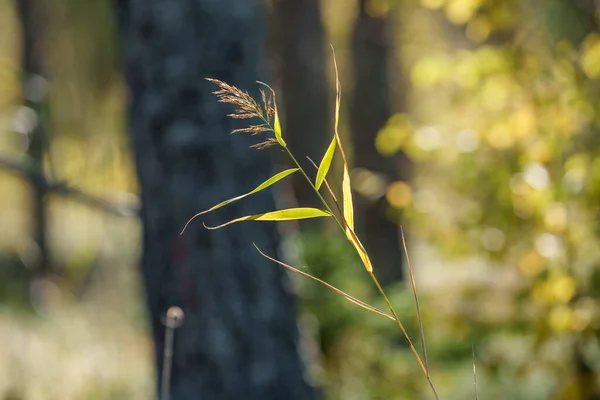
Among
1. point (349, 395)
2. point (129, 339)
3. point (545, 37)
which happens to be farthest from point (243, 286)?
point (129, 339)

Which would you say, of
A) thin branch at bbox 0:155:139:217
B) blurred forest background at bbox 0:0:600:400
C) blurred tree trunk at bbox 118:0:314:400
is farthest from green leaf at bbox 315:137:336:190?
thin branch at bbox 0:155:139:217

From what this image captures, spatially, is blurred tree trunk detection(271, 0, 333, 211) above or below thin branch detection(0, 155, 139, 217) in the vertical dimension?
above

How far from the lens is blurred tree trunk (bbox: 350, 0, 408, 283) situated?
8.14m

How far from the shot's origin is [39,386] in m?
4.48

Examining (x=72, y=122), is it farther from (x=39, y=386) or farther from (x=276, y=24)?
(x=39, y=386)

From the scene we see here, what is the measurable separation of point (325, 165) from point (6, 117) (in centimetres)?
1220

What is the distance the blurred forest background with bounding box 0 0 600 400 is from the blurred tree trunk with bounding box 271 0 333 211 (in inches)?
0.5

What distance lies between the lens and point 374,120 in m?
8.21

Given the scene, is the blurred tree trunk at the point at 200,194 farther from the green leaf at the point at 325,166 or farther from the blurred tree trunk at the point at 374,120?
the blurred tree trunk at the point at 374,120

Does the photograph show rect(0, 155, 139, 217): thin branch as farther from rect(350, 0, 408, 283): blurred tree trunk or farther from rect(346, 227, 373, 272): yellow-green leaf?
rect(350, 0, 408, 283): blurred tree trunk

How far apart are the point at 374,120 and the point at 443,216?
162 inches

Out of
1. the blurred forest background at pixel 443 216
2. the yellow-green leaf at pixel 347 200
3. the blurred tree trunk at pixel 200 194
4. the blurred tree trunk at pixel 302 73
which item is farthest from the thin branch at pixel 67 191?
the blurred tree trunk at pixel 302 73

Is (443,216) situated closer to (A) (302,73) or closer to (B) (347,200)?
(B) (347,200)

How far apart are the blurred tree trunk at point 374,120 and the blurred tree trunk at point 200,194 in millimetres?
4680
